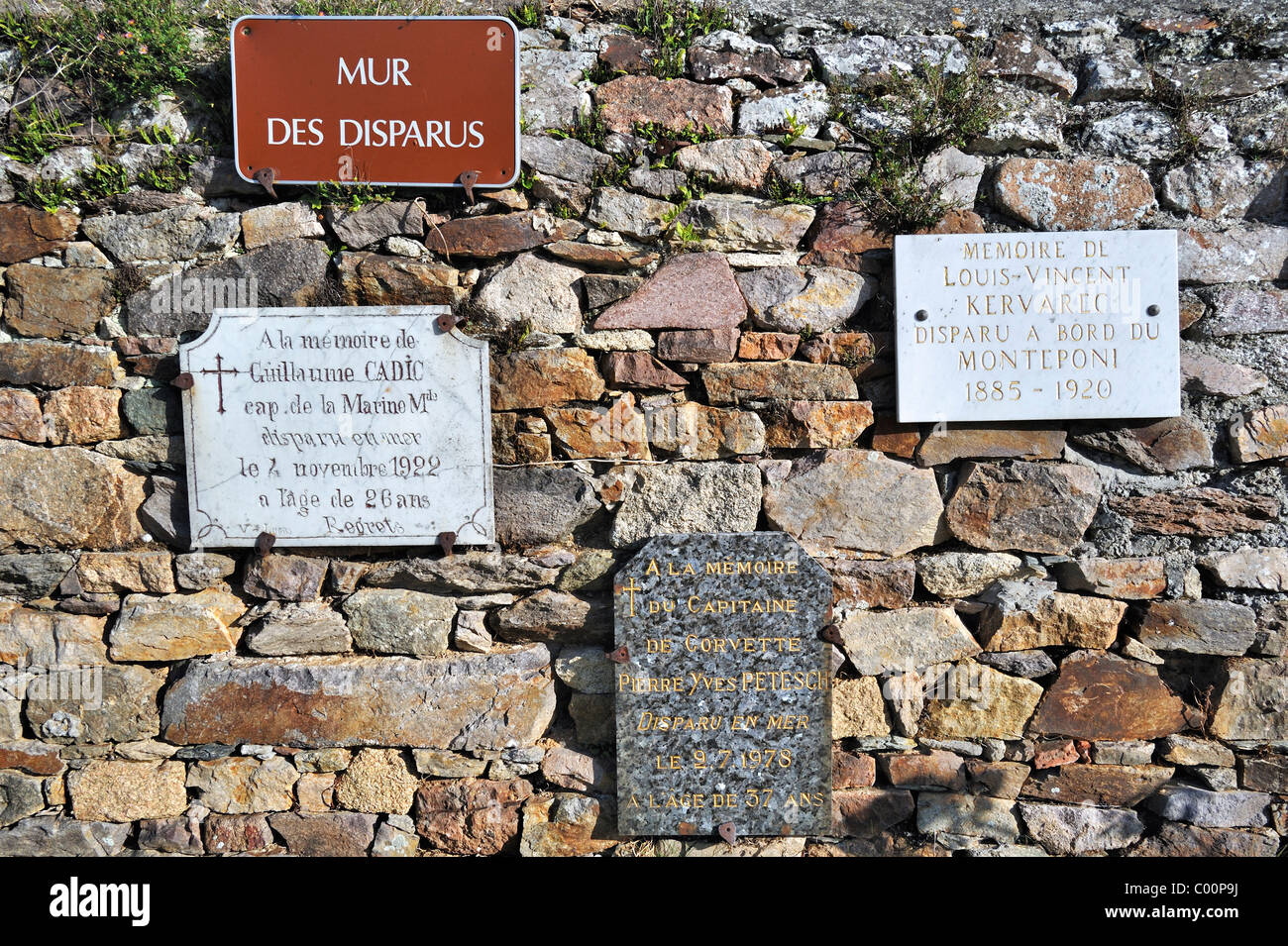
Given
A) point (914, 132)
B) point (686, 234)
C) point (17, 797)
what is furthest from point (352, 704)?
point (914, 132)

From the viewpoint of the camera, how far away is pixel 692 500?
264 centimetres

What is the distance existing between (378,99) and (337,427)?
1164 mm

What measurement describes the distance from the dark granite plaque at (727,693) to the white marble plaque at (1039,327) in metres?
0.79

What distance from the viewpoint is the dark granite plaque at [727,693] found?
2.60m

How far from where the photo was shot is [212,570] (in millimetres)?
2648

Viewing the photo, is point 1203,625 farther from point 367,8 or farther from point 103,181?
point 103,181

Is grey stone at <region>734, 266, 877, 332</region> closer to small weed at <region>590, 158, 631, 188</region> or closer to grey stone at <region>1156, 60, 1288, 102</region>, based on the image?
small weed at <region>590, 158, 631, 188</region>

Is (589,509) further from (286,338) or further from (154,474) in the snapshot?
(154,474)

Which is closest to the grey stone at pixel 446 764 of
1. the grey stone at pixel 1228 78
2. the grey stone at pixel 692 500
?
the grey stone at pixel 692 500

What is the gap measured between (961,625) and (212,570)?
8.81 feet

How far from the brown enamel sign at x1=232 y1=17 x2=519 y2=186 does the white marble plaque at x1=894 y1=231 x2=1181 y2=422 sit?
1.51 m

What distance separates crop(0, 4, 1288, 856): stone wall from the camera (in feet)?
8.60

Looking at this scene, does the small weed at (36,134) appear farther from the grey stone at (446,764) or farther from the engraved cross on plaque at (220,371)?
the grey stone at (446,764)

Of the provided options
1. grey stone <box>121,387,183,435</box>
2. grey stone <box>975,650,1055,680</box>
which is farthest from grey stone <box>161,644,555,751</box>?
grey stone <box>975,650,1055,680</box>
